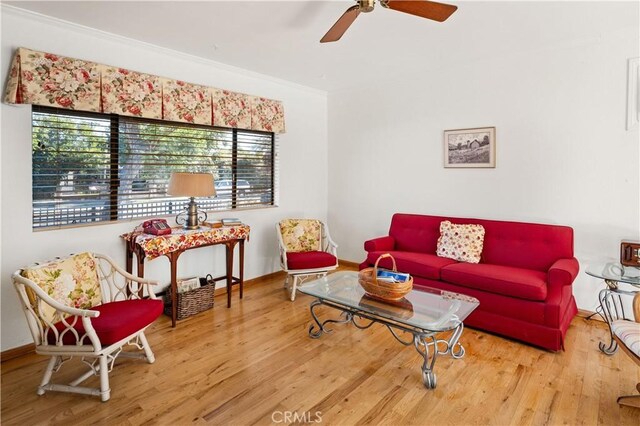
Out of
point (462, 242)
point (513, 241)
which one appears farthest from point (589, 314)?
point (462, 242)

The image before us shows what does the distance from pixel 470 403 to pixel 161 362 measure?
6.73ft

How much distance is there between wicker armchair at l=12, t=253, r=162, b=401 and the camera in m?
2.08

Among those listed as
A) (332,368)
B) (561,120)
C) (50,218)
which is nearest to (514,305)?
(332,368)

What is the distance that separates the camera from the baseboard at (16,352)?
2602 mm

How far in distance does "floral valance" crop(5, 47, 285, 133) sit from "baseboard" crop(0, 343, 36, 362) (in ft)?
5.92

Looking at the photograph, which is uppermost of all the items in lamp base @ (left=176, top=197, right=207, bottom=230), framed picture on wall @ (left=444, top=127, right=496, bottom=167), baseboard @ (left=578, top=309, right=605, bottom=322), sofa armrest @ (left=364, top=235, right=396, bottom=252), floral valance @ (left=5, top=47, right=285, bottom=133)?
floral valance @ (left=5, top=47, right=285, bottom=133)

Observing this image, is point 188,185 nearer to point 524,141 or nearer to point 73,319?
point 73,319

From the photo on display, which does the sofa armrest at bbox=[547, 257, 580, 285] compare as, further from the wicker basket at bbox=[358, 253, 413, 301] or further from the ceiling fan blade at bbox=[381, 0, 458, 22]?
the ceiling fan blade at bbox=[381, 0, 458, 22]

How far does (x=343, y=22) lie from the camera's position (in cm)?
231

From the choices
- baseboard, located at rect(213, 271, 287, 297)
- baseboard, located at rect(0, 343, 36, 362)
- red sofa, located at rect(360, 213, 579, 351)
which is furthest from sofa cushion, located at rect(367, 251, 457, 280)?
baseboard, located at rect(0, 343, 36, 362)

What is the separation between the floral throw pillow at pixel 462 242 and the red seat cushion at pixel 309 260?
1.16 meters

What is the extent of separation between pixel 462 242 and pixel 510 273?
61 cm

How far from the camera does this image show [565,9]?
267cm

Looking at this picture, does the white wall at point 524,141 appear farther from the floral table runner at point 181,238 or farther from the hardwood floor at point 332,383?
the floral table runner at point 181,238
